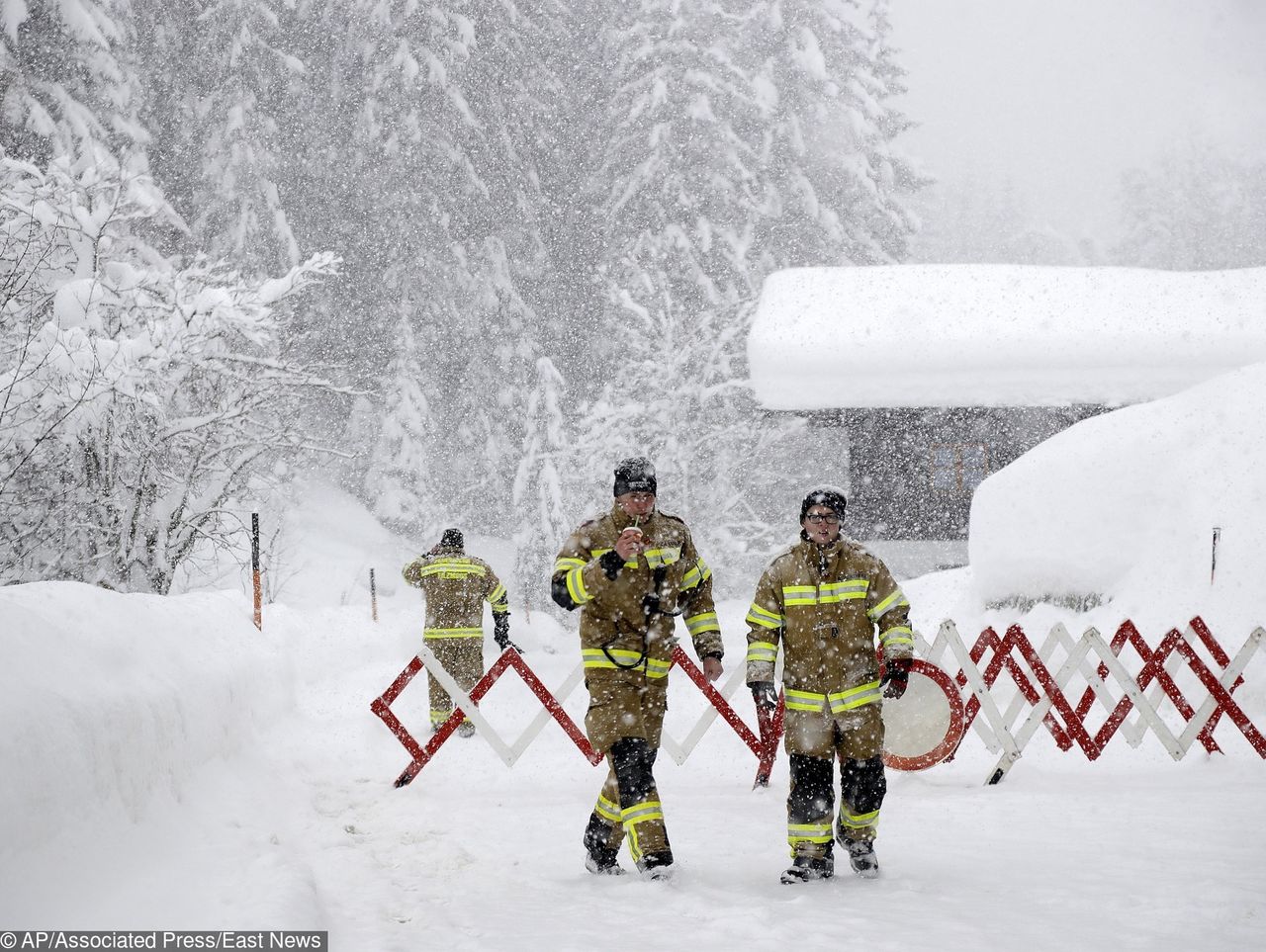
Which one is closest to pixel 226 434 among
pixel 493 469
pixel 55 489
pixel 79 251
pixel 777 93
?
pixel 55 489

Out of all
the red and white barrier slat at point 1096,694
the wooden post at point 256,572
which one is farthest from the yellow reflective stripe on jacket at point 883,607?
the wooden post at point 256,572

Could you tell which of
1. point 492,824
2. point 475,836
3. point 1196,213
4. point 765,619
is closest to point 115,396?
point 492,824

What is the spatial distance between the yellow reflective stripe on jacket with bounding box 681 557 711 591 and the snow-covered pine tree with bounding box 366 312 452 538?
21898 millimetres

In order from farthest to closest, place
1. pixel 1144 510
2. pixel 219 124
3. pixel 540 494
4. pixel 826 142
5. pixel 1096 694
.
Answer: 1. pixel 826 142
2. pixel 219 124
3. pixel 540 494
4. pixel 1144 510
5. pixel 1096 694

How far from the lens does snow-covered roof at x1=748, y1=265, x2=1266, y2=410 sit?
19.2 meters

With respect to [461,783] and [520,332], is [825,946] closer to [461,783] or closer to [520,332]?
[461,783]

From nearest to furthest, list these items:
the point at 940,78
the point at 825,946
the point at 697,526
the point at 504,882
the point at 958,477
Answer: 1. the point at 825,946
2. the point at 504,882
3. the point at 958,477
4. the point at 697,526
5. the point at 940,78

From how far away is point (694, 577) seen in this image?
5.39 metres

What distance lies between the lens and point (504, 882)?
5113 mm

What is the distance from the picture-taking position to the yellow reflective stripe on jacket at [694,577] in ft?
17.6

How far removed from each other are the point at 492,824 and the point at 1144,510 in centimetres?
731

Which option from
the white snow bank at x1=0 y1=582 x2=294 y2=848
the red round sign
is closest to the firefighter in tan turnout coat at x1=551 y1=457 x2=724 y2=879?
the white snow bank at x1=0 y1=582 x2=294 y2=848

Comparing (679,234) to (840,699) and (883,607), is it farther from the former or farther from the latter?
(840,699)

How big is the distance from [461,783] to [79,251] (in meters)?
8.31
